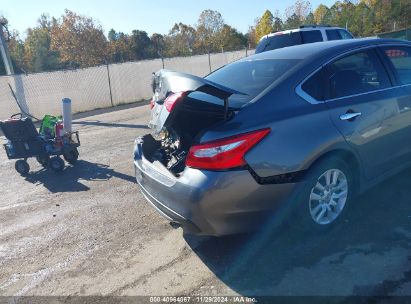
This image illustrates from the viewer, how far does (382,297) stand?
2598mm

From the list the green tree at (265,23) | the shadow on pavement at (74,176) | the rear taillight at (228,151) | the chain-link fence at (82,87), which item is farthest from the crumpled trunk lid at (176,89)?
the green tree at (265,23)

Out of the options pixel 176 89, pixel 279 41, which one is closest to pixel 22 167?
pixel 176 89

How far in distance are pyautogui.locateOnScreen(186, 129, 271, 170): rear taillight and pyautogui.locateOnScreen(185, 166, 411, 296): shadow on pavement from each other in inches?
30.5

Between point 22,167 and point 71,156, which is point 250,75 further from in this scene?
point 22,167

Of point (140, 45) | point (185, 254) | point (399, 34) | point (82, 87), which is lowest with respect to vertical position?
point (185, 254)

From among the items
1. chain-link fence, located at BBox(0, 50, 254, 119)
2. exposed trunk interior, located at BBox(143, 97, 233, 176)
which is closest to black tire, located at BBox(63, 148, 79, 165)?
exposed trunk interior, located at BBox(143, 97, 233, 176)

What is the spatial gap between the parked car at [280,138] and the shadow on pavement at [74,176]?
81.7 inches

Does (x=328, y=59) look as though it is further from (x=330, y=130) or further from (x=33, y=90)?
(x=33, y=90)

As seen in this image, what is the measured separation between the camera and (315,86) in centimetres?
325

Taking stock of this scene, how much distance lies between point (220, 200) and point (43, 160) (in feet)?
15.7

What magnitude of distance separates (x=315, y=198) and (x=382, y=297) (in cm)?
93

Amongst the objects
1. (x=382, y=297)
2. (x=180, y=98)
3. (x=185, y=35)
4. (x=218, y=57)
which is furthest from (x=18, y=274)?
(x=185, y=35)

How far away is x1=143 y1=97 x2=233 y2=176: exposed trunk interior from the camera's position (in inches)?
120

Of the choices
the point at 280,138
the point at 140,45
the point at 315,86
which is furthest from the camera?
the point at 140,45
